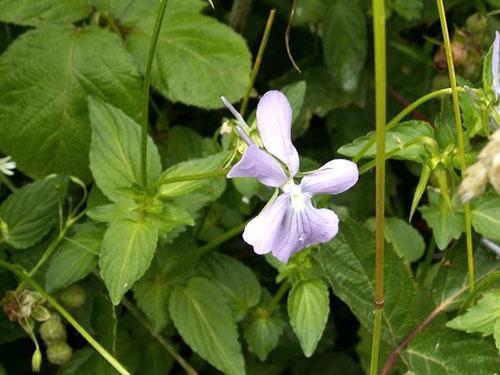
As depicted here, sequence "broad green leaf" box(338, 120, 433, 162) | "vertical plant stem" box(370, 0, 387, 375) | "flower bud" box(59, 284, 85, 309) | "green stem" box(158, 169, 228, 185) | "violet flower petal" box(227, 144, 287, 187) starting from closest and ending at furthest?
"vertical plant stem" box(370, 0, 387, 375)
"violet flower petal" box(227, 144, 287, 187)
"green stem" box(158, 169, 228, 185)
"broad green leaf" box(338, 120, 433, 162)
"flower bud" box(59, 284, 85, 309)


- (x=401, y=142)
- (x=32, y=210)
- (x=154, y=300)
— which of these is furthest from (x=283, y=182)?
(x=32, y=210)

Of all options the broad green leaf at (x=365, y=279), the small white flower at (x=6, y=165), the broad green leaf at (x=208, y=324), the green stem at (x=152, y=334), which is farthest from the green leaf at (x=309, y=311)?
the small white flower at (x=6, y=165)

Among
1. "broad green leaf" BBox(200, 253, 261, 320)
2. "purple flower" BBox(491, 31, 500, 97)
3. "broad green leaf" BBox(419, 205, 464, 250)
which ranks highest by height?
"purple flower" BBox(491, 31, 500, 97)

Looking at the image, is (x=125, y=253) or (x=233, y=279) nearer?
(x=125, y=253)

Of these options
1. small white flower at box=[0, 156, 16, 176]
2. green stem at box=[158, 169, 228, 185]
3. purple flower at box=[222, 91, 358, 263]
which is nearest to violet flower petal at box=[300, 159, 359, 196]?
purple flower at box=[222, 91, 358, 263]

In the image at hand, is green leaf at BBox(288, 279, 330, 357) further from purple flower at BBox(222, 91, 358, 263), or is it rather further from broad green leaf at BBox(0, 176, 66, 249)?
broad green leaf at BBox(0, 176, 66, 249)

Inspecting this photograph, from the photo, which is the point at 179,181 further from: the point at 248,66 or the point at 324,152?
the point at 324,152

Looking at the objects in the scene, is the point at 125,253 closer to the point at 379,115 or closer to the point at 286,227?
the point at 286,227

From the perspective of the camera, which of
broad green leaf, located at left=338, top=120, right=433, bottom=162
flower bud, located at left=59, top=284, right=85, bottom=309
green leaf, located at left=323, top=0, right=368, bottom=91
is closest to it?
broad green leaf, located at left=338, top=120, right=433, bottom=162
